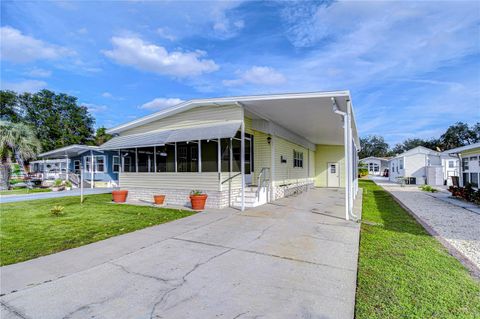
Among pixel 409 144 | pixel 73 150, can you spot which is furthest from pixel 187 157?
pixel 409 144

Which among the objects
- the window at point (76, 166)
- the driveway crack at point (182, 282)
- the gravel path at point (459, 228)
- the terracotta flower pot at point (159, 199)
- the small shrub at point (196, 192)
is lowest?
the gravel path at point (459, 228)

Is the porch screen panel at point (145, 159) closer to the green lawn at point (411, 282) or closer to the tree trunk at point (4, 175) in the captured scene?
the green lawn at point (411, 282)

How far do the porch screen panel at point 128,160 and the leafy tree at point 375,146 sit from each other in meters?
76.4

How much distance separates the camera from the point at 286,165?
1359 centimetres

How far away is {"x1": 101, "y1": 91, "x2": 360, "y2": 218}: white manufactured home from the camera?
30.0 ft

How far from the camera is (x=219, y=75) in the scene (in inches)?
717

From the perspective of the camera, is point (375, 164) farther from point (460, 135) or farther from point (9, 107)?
point (9, 107)

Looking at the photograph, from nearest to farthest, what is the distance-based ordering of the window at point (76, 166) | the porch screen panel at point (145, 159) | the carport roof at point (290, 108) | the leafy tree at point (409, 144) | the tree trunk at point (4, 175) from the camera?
the carport roof at point (290, 108) < the porch screen panel at point (145, 159) < the tree trunk at point (4, 175) < the window at point (76, 166) < the leafy tree at point (409, 144)

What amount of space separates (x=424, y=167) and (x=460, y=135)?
4594 cm

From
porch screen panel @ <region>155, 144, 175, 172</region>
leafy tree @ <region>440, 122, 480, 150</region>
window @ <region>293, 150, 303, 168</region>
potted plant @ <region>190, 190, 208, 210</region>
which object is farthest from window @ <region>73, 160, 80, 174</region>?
leafy tree @ <region>440, 122, 480, 150</region>

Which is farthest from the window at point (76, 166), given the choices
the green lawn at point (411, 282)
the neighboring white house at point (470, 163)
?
the neighboring white house at point (470, 163)

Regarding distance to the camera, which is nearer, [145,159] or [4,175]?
[145,159]

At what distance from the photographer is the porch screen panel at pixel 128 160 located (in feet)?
42.9

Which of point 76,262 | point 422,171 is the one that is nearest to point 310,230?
point 76,262
